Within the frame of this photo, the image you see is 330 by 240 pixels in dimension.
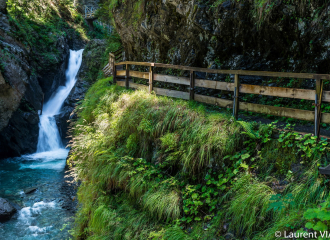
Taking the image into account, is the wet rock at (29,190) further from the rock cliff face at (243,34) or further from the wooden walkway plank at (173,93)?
the rock cliff face at (243,34)

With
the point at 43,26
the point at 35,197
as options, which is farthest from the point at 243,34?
the point at 43,26

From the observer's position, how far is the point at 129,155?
21.6 ft

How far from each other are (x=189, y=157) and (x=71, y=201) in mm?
6000

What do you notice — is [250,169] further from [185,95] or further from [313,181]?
[185,95]

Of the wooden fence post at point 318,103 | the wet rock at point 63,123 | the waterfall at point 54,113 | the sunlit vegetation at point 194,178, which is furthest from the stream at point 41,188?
the wooden fence post at point 318,103

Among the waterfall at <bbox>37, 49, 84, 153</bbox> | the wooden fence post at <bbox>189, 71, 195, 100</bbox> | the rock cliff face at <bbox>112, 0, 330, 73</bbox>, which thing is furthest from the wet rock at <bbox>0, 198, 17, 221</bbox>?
the waterfall at <bbox>37, 49, 84, 153</bbox>

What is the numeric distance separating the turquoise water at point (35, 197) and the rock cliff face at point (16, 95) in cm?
126

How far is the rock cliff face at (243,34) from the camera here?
664 cm

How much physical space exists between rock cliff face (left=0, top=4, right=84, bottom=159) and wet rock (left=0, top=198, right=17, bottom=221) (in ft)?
23.0

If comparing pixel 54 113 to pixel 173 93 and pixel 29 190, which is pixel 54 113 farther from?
pixel 173 93

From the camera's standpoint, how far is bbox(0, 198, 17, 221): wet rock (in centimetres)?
827

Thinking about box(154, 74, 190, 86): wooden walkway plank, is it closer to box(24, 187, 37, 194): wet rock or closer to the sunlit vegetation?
the sunlit vegetation

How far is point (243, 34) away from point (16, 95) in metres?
12.8

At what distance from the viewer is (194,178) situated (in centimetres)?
513
